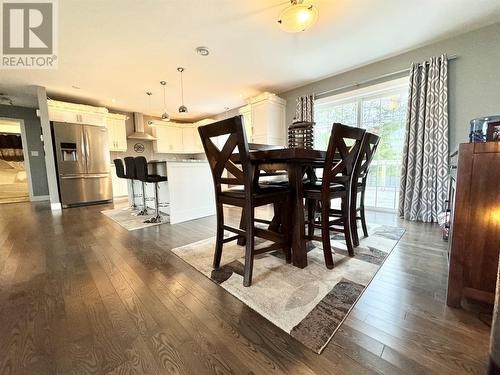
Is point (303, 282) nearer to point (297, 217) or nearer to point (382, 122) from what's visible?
point (297, 217)

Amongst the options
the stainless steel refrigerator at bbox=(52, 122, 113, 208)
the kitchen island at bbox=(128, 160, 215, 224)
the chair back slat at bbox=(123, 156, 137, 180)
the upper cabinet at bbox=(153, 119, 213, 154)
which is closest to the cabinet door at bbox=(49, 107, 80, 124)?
the stainless steel refrigerator at bbox=(52, 122, 113, 208)

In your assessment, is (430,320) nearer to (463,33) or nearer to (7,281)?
(7,281)

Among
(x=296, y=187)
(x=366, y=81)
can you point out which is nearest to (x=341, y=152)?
(x=296, y=187)

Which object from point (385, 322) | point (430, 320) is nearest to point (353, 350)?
point (385, 322)

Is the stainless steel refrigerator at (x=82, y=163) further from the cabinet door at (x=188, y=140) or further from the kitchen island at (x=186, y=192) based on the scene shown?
the cabinet door at (x=188, y=140)

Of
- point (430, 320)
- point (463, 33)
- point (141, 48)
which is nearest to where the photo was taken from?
point (430, 320)

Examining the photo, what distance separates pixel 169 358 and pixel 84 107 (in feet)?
19.0

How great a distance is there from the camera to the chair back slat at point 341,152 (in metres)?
1.44

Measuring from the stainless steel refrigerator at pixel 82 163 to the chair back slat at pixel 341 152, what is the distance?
5.23 meters

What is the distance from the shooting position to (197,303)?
1.18 metres

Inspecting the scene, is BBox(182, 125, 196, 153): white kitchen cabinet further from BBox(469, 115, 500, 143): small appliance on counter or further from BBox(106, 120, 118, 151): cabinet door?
BBox(469, 115, 500, 143): small appliance on counter

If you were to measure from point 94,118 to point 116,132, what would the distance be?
66 centimetres

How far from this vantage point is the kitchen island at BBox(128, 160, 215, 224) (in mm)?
2943

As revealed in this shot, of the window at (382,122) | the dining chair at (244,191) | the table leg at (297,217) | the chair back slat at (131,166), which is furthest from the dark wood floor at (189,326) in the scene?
the window at (382,122)
